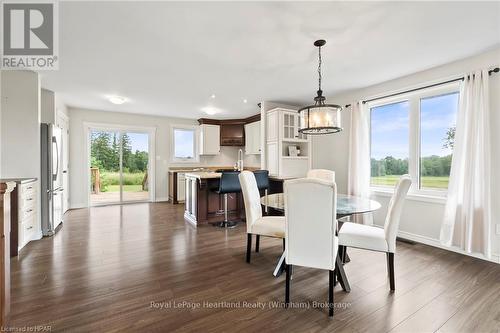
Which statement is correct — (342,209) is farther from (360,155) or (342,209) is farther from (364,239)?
(360,155)

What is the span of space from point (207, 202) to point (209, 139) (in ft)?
9.62

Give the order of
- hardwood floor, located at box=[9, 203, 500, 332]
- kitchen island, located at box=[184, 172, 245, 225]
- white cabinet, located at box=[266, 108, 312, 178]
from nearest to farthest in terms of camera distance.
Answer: hardwood floor, located at box=[9, 203, 500, 332] < kitchen island, located at box=[184, 172, 245, 225] < white cabinet, located at box=[266, 108, 312, 178]

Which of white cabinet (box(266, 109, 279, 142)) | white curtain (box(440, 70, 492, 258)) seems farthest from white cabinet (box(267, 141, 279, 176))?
white curtain (box(440, 70, 492, 258))

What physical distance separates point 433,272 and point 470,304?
1.81 feet

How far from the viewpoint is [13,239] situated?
9.01ft

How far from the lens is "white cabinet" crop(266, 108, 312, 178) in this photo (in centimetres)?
462

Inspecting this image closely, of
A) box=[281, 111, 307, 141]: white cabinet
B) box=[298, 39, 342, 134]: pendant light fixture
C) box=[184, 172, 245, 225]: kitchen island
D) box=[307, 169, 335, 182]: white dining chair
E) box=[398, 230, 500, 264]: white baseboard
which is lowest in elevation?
box=[398, 230, 500, 264]: white baseboard

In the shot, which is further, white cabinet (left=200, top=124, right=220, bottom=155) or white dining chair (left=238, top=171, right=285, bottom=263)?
white cabinet (left=200, top=124, right=220, bottom=155)

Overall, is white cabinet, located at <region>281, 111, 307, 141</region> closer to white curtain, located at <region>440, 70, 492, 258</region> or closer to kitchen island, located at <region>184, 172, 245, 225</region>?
kitchen island, located at <region>184, 172, 245, 225</region>

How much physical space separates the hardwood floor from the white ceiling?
7.94 feet

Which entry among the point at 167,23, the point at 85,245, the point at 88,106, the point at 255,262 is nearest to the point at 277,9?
the point at 167,23

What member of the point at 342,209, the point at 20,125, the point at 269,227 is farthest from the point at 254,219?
the point at 20,125

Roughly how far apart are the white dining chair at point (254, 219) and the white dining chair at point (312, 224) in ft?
1.78

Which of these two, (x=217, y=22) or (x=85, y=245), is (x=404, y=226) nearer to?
(x=217, y=22)
